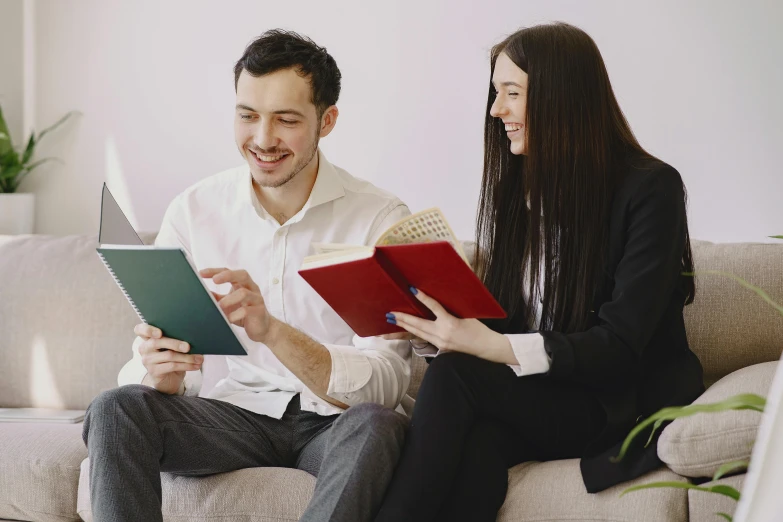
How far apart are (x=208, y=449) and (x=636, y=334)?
0.82m

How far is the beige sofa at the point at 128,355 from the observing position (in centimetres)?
158

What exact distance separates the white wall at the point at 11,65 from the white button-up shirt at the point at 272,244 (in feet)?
4.35

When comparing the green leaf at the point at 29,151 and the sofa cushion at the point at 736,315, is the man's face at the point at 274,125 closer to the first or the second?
the sofa cushion at the point at 736,315

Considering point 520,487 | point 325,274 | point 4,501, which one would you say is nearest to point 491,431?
point 520,487

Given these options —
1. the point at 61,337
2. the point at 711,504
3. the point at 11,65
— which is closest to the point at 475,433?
the point at 711,504

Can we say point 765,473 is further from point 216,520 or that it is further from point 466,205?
point 466,205

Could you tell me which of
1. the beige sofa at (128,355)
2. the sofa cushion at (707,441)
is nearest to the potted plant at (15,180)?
the beige sofa at (128,355)

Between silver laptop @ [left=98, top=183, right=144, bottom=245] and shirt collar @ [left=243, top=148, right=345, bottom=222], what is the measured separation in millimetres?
390

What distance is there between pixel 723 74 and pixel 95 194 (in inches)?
79.2

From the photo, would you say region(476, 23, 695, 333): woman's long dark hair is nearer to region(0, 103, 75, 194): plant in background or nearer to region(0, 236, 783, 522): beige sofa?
region(0, 236, 783, 522): beige sofa

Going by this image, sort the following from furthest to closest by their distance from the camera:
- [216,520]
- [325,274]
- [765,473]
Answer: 1. [216,520]
2. [325,274]
3. [765,473]

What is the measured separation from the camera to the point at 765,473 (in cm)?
68

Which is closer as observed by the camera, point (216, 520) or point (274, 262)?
point (216, 520)

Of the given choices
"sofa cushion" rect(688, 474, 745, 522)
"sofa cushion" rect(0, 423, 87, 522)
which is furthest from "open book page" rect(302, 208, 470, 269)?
"sofa cushion" rect(0, 423, 87, 522)
